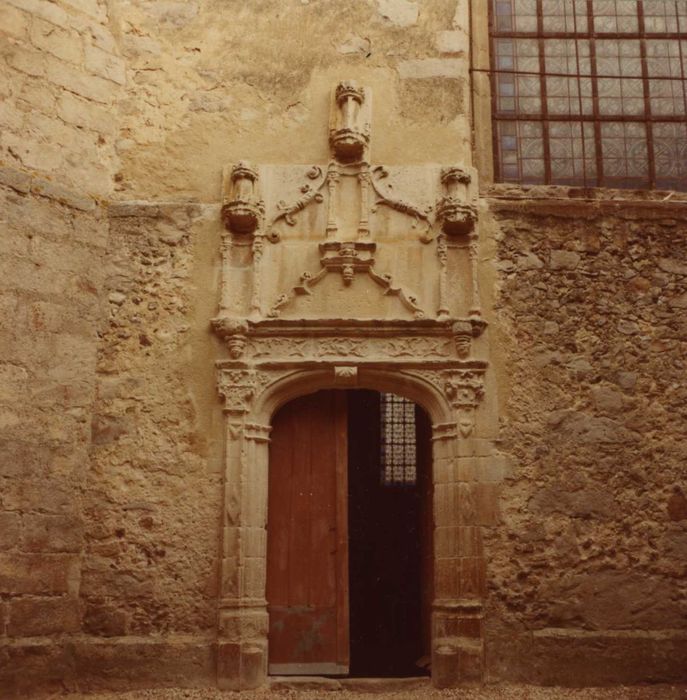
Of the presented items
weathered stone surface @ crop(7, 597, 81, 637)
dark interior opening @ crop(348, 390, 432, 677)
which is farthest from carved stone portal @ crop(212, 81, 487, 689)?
dark interior opening @ crop(348, 390, 432, 677)

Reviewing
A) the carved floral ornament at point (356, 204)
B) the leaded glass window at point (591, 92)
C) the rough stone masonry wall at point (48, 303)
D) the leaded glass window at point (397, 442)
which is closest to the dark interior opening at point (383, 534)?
the leaded glass window at point (397, 442)

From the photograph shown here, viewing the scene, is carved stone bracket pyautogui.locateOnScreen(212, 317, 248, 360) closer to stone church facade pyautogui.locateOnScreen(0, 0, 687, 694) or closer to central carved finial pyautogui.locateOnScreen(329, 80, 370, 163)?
stone church facade pyautogui.locateOnScreen(0, 0, 687, 694)

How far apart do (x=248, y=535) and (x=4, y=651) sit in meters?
1.59

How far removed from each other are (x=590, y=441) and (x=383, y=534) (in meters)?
3.73

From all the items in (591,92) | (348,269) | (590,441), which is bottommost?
(590,441)

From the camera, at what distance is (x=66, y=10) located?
5.90 m

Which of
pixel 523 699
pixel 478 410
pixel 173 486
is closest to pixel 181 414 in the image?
pixel 173 486

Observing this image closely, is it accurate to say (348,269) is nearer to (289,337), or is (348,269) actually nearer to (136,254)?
(289,337)

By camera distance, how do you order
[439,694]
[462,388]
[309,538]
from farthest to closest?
[309,538]
[462,388]
[439,694]

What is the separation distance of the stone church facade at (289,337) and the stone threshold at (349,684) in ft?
0.52

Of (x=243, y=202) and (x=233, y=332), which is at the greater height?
(x=243, y=202)

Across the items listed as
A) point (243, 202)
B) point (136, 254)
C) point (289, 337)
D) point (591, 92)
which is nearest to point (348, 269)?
point (289, 337)

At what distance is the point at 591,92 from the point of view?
659 centimetres

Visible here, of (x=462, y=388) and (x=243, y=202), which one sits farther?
(x=243, y=202)
